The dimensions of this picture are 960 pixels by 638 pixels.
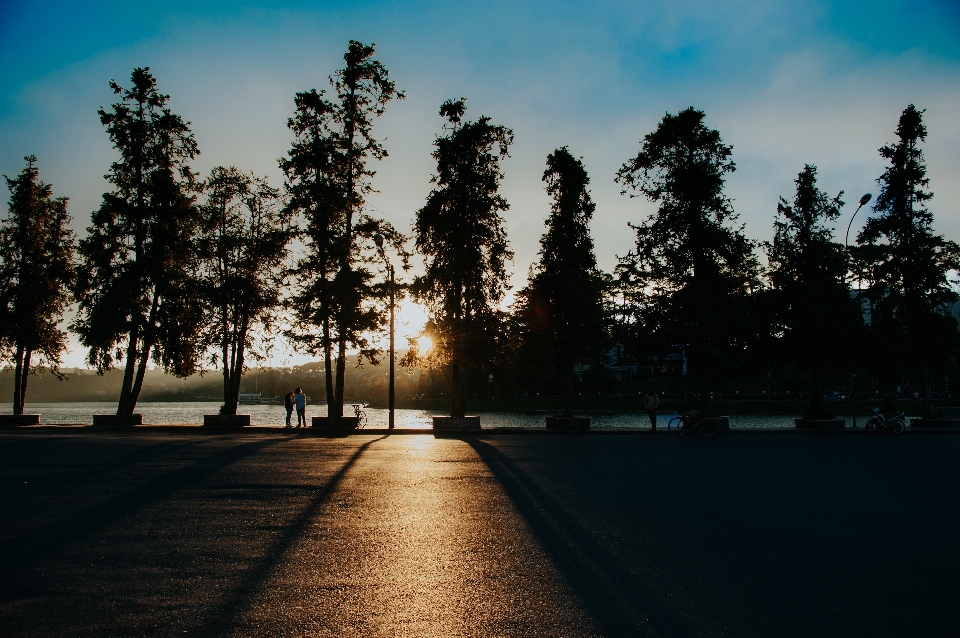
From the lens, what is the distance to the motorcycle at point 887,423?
93.6ft

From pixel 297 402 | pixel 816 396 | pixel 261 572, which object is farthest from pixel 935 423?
pixel 261 572

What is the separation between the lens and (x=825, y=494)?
37.2ft

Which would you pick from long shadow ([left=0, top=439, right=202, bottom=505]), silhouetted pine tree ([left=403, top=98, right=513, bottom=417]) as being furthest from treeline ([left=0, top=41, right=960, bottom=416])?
long shadow ([left=0, top=439, right=202, bottom=505])

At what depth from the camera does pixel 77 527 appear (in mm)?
8125

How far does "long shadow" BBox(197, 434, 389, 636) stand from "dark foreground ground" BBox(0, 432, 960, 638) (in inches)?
1.2

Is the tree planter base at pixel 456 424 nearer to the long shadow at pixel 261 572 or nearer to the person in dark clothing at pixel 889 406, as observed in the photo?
the long shadow at pixel 261 572

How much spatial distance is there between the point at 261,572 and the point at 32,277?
1483 inches

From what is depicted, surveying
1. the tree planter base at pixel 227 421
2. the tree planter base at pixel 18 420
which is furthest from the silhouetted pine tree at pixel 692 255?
the tree planter base at pixel 18 420

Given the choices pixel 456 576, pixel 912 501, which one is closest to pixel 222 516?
pixel 456 576

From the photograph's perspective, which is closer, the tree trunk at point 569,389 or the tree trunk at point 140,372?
the tree trunk at point 569,389

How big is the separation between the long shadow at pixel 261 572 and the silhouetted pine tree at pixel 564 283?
2299 centimetres

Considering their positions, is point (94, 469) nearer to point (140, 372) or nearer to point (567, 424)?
point (567, 424)

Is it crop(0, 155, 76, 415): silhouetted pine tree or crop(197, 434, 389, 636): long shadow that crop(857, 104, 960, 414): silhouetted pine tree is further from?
crop(0, 155, 76, 415): silhouetted pine tree

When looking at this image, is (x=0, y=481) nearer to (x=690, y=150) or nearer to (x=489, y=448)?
(x=489, y=448)
